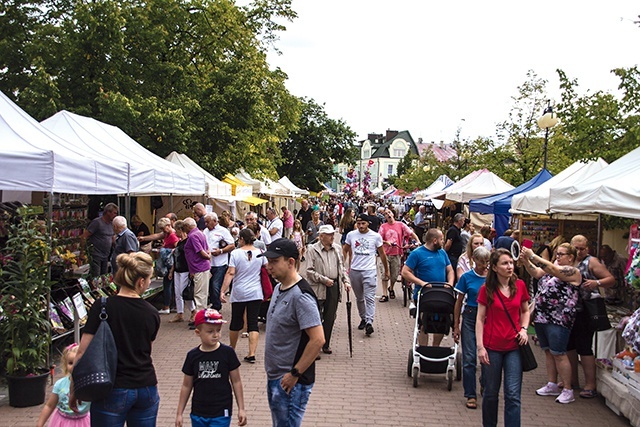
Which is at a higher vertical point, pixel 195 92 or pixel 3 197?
pixel 195 92

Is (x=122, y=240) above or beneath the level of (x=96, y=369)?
above

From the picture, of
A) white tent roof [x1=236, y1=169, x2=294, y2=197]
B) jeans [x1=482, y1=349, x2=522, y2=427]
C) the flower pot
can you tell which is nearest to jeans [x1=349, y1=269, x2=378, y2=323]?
jeans [x1=482, y1=349, x2=522, y2=427]

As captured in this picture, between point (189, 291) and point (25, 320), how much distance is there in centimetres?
462

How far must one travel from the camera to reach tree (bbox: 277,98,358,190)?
5472 centimetres

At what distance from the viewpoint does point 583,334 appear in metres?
7.19

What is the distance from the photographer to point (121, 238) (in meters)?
Result: 9.89

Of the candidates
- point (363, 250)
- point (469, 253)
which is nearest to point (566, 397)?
point (469, 253)

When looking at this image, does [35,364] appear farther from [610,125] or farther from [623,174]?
[610,125]

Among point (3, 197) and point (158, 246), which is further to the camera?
point (158, 246)

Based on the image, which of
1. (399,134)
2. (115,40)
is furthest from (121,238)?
(399,134)

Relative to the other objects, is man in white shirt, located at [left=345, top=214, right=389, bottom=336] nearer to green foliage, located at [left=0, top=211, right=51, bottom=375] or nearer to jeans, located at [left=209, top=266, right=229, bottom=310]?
jeans, located at [left=209, top=266, right=229, bottom=310]

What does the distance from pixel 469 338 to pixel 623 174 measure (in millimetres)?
2722

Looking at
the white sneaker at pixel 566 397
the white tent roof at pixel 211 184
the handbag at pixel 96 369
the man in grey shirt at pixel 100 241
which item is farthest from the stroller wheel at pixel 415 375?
the white tent roof at pixel 211 184

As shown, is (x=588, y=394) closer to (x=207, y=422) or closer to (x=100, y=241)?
(x=207, y=422)
